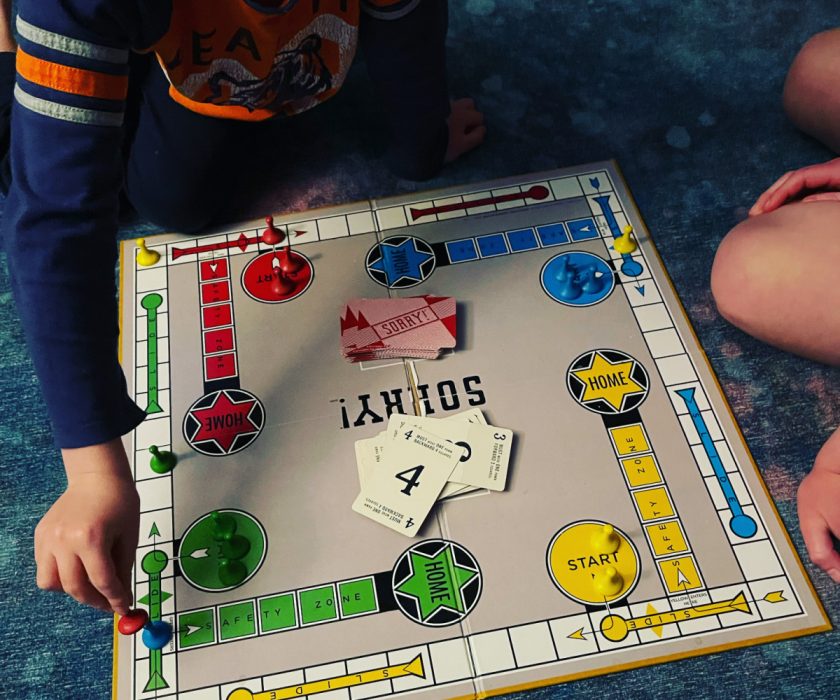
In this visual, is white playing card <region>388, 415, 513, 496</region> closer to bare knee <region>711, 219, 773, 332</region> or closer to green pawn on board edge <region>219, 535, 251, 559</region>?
green pawn on board edge <region>219, 535, 251, 559</region>

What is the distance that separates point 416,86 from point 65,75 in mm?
523

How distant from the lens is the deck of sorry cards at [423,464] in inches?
38.0

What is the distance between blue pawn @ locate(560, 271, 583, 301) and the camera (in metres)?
1.13

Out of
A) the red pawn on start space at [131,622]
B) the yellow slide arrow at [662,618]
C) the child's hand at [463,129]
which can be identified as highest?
the child's hand at [463,129]

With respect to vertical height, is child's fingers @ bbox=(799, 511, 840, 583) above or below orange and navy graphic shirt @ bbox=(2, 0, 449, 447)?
below

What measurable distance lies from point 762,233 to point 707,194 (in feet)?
0.67

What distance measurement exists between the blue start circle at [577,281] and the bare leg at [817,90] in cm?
45

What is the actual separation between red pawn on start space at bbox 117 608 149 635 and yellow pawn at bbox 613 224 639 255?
0.78m

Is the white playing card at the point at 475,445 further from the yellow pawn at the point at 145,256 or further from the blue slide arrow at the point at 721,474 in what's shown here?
the yellow pawn at the point at 145,256

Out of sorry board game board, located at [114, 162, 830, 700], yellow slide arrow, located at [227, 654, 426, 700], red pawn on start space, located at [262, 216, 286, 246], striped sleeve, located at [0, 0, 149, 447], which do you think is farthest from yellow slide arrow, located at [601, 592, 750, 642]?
red pawn on start space, located at [262, 216, 286, 246]

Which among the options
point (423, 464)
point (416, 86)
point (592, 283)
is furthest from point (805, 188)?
point (423, 464)

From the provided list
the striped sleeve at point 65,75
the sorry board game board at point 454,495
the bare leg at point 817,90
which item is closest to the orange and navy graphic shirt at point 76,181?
the striped sleeve at point 65,75

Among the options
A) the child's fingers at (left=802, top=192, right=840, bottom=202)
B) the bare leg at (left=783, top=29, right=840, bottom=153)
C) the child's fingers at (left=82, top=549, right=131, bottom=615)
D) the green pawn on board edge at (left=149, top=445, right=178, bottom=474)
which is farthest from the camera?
the bare leg at (left=783, top=29, right=840, bottom=153)

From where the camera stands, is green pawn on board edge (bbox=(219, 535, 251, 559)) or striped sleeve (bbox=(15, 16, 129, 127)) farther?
green pawn on board edge (bbox=(219, 535, 251, 559))
